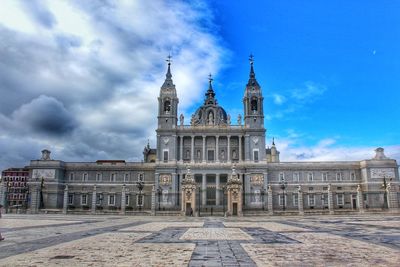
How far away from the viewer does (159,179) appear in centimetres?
7506

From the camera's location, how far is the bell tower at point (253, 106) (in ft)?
255


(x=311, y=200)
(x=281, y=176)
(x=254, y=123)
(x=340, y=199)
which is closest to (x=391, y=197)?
(x=340, y=199)

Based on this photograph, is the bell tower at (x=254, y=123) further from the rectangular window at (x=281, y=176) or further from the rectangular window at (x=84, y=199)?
the rectangular window at (x=84, y=199)

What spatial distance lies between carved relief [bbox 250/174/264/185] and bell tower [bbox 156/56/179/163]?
1625 cm

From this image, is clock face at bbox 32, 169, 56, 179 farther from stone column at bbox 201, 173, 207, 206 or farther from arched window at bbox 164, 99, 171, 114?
stone column at bbox 201, 173, 207, 206

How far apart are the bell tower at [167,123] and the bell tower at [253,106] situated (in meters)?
14.9

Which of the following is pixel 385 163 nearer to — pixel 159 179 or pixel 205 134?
pixel 205 134

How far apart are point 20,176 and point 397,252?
12258 centimetres

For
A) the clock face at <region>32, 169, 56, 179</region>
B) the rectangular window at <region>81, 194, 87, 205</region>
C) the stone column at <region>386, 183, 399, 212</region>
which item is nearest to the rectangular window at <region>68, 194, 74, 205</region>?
the rectangular window at <region>81, 194, 87, 205</region>

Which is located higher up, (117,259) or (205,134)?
(205,134)

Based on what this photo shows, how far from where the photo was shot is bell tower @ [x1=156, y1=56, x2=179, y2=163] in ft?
252

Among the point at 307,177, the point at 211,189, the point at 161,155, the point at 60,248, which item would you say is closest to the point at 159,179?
the point at 161,155

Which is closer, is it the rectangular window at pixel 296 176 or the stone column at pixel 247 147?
the stone column at pixel 247 147

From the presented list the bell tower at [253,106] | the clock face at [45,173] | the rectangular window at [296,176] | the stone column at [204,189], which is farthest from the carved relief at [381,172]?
the clock face at [45,173]
